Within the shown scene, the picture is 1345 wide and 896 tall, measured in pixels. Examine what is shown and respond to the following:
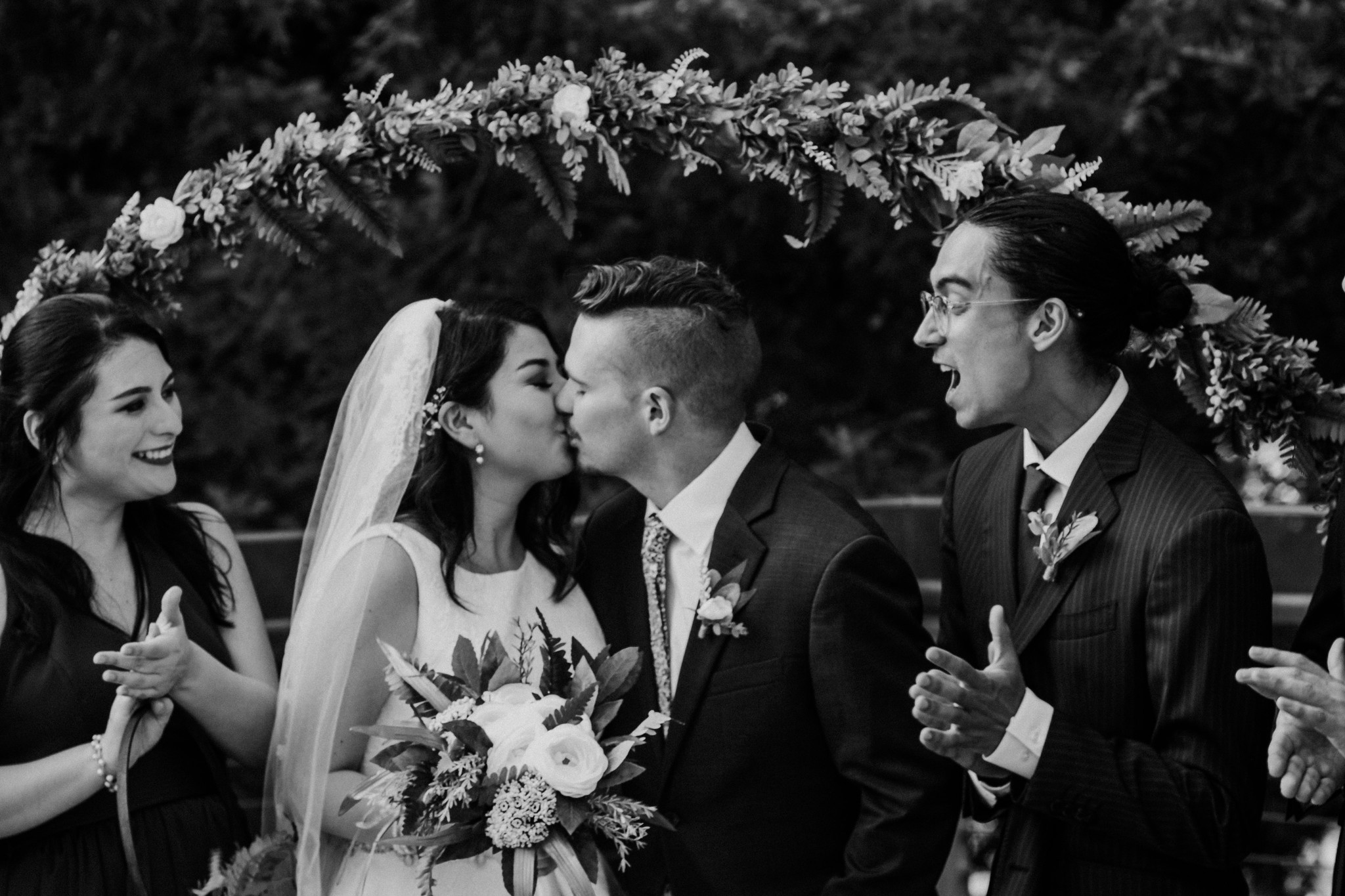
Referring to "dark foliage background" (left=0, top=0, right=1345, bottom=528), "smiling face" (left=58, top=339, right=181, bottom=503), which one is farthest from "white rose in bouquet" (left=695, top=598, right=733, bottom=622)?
"dark foliage background" (left=0, top=0, right=1345, bottom=528)

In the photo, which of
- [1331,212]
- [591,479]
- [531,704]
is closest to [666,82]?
[531,704]

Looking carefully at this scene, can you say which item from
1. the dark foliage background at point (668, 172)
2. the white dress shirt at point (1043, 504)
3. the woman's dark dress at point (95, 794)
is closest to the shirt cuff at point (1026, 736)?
the white dress shirt at point (1043, 504)

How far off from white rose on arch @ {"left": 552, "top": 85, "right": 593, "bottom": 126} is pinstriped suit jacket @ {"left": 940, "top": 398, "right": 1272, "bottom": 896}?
147 cm

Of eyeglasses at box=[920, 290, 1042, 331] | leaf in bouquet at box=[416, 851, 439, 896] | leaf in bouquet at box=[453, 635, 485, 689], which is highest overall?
eyeglasses at box=[920, 290, 1042, 331]

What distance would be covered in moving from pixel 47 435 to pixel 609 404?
133 centimetres

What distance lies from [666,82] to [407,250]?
3845mm

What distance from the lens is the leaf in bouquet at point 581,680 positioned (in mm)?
3271

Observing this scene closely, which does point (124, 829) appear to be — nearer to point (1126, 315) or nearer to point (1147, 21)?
point (1126, 315)

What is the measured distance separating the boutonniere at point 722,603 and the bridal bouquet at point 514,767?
0.19 metres

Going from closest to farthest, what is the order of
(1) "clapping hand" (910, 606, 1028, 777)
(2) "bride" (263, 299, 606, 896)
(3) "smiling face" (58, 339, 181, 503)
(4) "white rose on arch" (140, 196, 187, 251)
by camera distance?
(1) "clapping hand" (910, 606, 1028, 777), (2) "bride" (263, 299, 606, 896), (3) "smiling face" (58, 339, 181, 503), (4) "white rose on arch" (140, 196, 187, 251)

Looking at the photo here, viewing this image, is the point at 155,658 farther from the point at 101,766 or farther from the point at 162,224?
the point at 162,224

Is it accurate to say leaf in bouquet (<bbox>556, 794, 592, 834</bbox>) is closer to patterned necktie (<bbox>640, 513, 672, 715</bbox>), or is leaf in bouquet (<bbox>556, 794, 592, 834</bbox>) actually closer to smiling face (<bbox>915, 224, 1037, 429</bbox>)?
patterned necktie (<bbox>640, 513, 672, 715</bbox>)

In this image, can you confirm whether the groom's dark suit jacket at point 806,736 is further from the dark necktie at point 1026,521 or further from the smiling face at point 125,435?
the smiling face at point 125,435

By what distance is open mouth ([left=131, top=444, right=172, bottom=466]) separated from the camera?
371cm
